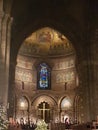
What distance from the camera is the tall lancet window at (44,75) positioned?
45.8 metres

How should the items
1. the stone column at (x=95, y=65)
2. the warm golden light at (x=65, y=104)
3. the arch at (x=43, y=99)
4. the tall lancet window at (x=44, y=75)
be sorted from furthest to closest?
the tall lancet window at (x=44, y=75), the arch at (x=43, y=99), the warm golden light at (x=65, y=104), the stone column at (x=95, y=65)

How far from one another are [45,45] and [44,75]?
442cm

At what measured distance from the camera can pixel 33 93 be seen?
44.7 m

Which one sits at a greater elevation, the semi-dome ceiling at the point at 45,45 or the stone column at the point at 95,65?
the semi-dome ceiling at the point at 45,45

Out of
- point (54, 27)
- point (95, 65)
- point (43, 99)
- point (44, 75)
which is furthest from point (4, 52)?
point (44, 75)

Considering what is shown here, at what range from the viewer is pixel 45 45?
4612cm

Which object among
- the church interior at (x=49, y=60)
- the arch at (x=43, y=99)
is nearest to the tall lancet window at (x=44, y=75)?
the church interior at (x=49, y=60)

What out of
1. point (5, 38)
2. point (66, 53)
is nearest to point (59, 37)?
point (66, 53)

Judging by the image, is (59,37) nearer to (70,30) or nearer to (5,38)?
(70,30)

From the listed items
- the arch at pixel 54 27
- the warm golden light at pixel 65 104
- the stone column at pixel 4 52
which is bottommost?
the warm golden light at pixel 65 104

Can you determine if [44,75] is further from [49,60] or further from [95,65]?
[95,65]

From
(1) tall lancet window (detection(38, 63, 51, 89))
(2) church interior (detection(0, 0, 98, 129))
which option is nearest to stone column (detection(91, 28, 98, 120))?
(2) church interior (detection(0, 0, 98, 129))

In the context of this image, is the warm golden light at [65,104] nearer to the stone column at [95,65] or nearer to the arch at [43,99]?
the arch at [43,99]

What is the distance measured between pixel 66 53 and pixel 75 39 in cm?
978
